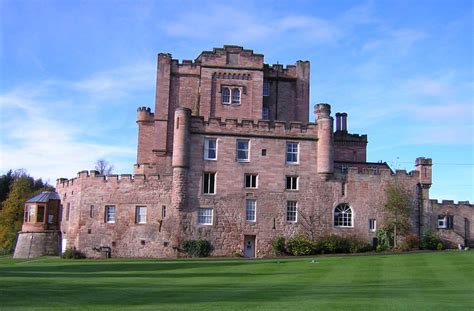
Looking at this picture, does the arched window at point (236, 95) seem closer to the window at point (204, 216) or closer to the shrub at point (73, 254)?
the window at point (204, 216)

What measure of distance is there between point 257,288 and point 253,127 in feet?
89.7

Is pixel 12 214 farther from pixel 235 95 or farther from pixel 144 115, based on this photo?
pixel 235 95

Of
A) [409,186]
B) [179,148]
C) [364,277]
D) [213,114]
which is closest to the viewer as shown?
[364,277]

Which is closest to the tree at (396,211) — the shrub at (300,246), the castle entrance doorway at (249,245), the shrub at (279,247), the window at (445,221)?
the window at (445,221)

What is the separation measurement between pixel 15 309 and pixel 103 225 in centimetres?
3327

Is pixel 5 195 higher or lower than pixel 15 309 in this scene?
higher

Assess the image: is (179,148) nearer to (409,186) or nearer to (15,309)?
(409,186)

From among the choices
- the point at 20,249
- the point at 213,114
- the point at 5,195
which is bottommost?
the point at 20,249

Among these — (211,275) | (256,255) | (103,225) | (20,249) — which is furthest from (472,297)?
(20,249)

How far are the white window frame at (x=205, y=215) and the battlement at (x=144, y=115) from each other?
16.0 m

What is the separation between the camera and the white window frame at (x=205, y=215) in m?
48.3

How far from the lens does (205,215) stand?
4838 centimetres

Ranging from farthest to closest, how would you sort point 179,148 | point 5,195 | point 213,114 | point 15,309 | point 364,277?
point 5,195 < point 213,114 < point 179,148 < point 364,277 < point 15,309

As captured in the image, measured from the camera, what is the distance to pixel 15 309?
55.6 ft
